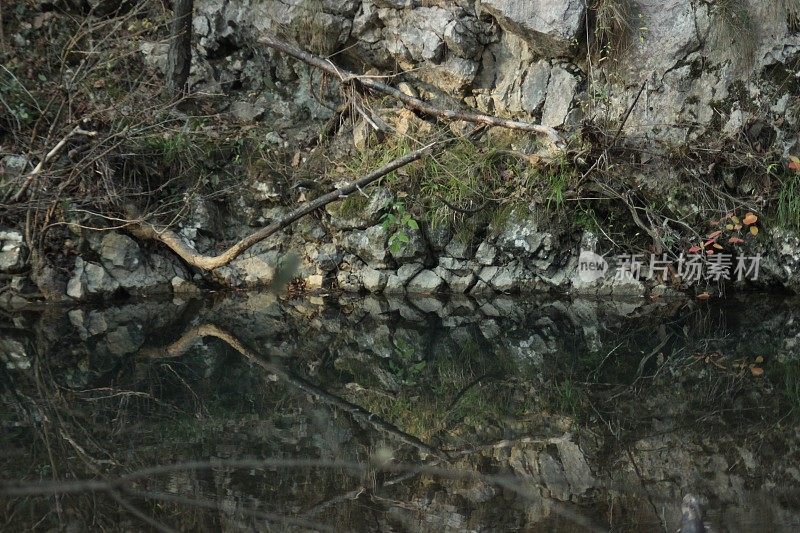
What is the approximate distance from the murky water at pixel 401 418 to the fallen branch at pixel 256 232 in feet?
1.83

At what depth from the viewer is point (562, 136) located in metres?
6.50

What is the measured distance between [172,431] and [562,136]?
13.5 feet

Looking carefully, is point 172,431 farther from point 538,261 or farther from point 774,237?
point 774,237

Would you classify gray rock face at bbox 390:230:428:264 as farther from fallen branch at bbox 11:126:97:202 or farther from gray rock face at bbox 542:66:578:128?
fallen branch at bbox 11:126:97:202

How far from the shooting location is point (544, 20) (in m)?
6.70

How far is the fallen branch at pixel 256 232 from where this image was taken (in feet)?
19.6

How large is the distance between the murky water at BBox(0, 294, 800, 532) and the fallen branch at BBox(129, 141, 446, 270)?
559mm

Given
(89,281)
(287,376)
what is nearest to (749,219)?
(287,376)

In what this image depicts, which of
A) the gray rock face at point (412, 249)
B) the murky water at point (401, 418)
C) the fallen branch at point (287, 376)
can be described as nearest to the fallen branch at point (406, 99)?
the gray rock face at point (412, 249)

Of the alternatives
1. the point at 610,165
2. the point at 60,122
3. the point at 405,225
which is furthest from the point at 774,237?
the point at 60,122

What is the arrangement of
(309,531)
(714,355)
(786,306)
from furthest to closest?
(786,306), (714,355), (309,531)

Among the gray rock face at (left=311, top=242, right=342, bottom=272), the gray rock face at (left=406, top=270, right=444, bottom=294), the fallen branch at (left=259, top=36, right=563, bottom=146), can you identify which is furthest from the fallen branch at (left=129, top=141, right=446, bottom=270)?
the gray rock face at (left=406, top=270, right=444, bottom=294)

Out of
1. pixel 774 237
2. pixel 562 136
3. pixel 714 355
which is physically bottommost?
pixel 714 355

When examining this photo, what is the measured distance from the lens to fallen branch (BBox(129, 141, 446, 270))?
5961 mm
